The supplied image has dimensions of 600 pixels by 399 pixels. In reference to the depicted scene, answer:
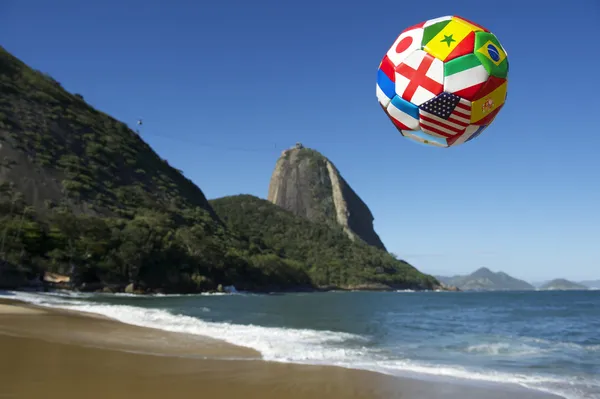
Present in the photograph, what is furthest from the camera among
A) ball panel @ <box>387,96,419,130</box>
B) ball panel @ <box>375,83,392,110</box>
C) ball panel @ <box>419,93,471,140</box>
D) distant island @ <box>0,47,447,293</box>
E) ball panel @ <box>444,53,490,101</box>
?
distant island @ <box>0,47,447,293</box>

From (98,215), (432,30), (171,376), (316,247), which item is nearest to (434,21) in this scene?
(432,30)

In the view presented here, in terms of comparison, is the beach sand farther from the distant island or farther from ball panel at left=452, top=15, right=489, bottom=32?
the distant island

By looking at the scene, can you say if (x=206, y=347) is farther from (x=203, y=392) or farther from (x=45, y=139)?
(x=45, y=139)

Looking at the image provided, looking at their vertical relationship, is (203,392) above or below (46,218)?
below

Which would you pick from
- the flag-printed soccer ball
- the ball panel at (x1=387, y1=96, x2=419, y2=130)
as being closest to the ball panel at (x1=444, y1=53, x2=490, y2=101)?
the flag-printed soccer ball

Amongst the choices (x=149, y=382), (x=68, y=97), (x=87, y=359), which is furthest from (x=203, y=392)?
(x=68, y=97)

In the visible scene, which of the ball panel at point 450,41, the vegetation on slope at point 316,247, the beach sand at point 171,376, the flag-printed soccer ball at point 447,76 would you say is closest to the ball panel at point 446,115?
the flag-printed soccer ball at point 447,76

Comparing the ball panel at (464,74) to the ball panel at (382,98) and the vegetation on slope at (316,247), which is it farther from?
the vegetation on slope at (316,247)

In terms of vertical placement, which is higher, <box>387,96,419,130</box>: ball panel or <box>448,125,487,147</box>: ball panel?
<box>387,96,419,130</box>: ball panel
